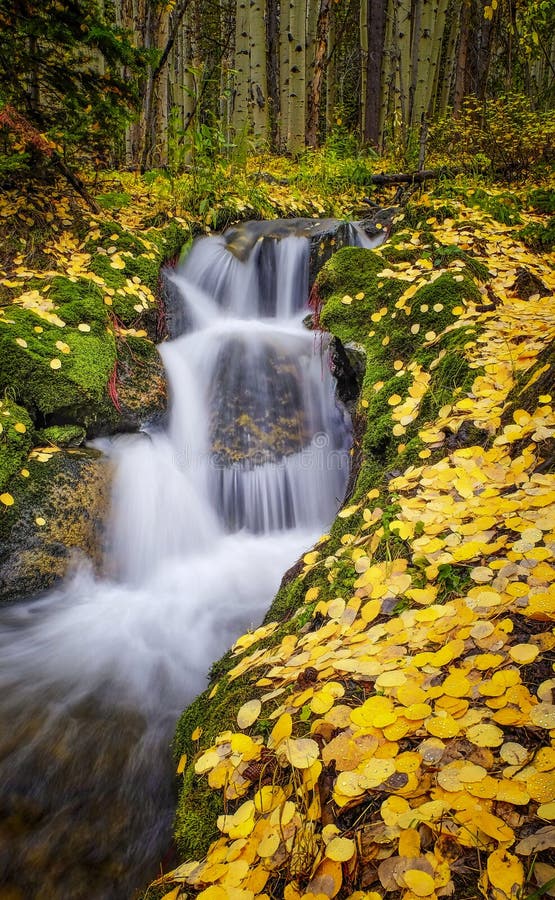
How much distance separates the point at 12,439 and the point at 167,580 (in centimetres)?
150

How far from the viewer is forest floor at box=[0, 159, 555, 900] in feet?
3.43

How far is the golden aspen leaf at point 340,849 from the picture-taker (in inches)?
42.0

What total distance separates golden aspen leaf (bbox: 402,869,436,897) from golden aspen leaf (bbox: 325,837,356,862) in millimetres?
137

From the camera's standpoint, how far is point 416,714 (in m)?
1.27

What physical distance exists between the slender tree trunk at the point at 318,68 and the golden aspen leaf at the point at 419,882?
1210 centimetres

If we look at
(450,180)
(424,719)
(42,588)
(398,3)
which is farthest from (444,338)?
(398,3)

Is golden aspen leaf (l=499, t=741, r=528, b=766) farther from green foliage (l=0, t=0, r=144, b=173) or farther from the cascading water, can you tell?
green foliage (l=0, t=0, r=144, b=173)

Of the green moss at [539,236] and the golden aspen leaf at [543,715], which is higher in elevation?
the green moss at [539,236]

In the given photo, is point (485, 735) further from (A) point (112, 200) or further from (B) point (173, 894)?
(A) point (112, 200)

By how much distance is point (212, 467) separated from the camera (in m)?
4.55

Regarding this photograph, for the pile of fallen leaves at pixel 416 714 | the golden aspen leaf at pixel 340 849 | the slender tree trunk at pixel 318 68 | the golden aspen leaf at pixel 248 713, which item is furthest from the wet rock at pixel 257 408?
the slender tree trunk at pixel 318 68

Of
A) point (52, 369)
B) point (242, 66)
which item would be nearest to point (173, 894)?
point (52, 369)

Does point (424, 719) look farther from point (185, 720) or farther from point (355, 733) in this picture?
point (185, 720)

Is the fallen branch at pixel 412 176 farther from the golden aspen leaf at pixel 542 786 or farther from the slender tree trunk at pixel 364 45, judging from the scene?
→ the golden aspen leaf at pixel 542 786
